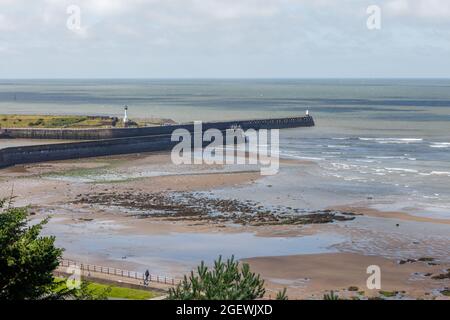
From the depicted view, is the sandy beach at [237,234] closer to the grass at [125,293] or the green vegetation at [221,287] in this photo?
the grass at [125,293]

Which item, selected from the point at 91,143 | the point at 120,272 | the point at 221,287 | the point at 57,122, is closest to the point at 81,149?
the point at 91,143

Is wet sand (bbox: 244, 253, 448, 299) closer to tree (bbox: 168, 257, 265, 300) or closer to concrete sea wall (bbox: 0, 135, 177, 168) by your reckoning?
tree (bbox: 168, 257, 265, 300)

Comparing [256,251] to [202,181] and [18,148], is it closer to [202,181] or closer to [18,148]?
[202,181]

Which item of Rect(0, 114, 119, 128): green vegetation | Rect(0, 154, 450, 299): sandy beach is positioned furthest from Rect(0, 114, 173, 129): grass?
Rect(0, 154, 450, 299): sandy beach

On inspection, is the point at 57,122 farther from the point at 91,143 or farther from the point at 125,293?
the point at 125,293

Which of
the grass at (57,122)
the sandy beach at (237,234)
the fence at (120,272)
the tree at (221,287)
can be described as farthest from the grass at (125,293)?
the grass at (57,122)
